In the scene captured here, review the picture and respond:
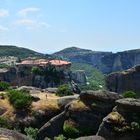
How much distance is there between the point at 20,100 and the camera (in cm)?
7631

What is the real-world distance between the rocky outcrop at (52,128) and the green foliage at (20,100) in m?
7.98

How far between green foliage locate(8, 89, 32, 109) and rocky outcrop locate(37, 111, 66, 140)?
798 centimetres

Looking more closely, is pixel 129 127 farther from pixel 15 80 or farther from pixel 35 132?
pixel 15 80

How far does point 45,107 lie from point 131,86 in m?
49.7

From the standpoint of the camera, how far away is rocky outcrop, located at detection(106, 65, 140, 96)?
117000 mm

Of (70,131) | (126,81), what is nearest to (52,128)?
(70,131)

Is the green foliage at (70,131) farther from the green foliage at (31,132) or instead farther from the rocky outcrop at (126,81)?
the rocky outcrop at (126,81)

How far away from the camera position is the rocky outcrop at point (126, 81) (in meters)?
117

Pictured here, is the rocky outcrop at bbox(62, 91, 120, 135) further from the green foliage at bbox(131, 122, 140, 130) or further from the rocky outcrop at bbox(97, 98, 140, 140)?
the green foliage at bbox(131, 122, 140, 130)

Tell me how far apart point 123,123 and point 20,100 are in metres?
24.8

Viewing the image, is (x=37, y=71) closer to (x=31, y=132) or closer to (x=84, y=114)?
(x=31, y=132)

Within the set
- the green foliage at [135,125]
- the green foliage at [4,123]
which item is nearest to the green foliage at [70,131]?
the green foliage at [4,123]

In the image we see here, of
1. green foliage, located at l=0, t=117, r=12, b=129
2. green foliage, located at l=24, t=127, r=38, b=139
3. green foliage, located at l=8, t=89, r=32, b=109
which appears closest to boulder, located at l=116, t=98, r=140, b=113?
green foliage, located at l=24, t=127, r=38, b=139

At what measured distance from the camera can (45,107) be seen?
2936 inches
